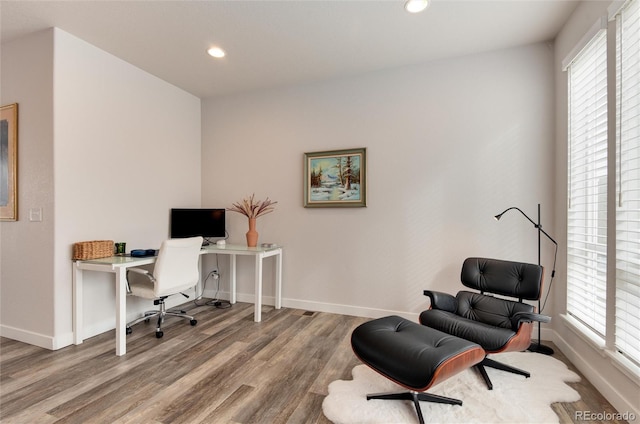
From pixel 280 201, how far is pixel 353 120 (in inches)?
53.2

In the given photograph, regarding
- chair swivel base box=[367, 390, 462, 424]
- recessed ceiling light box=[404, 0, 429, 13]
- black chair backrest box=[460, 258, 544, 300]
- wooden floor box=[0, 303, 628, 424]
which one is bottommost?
wooden floor box=[0, 303, 628, 424]

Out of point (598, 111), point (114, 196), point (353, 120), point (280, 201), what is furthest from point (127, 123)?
point (598, 111)

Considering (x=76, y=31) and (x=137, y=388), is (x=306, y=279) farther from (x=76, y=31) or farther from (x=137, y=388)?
(x=76, y=31)

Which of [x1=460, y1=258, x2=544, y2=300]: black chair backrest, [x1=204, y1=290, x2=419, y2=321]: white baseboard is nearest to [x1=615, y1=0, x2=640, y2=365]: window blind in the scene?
[x1=460, y1=258, x2=544, y2=300]: black chair backrest

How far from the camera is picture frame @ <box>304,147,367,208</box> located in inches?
139

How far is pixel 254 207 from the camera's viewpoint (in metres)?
3.93

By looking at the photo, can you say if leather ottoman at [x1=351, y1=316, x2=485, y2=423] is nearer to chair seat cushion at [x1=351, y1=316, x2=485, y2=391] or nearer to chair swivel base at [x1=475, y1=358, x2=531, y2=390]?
chair seat cushion at [x1=351, y1=316, x2=485, y2=391]

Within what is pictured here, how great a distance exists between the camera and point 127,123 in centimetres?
337

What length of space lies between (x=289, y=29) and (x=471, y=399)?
3164mm

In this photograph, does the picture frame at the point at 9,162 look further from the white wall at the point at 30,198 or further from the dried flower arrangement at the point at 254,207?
the dried flower arrangement at the point at 254,207

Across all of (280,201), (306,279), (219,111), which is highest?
(219,111)

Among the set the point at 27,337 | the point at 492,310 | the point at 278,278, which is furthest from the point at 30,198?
the point at 492,310

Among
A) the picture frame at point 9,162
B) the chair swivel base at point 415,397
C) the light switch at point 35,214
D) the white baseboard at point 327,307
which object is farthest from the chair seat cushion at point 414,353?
the picture frame at point 9,162

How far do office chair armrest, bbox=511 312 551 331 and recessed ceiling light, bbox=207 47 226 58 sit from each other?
11.3 ft
